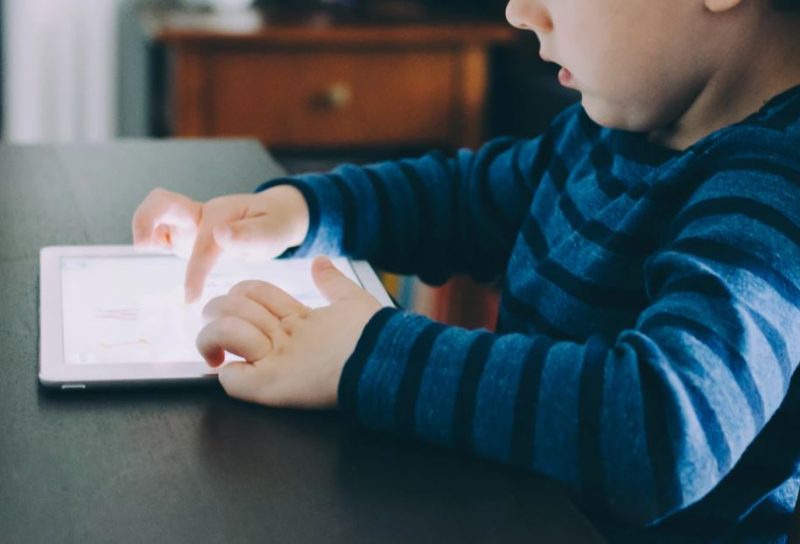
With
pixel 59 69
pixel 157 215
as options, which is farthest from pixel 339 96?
pixel 157 215

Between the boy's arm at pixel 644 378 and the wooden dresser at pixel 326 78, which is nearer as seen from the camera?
the boy's arm at pixel 644 378

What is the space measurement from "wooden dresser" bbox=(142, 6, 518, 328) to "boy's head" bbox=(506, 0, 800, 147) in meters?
1.17

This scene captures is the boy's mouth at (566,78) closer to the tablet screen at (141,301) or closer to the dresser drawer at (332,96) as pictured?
the tablet screen at (141,301)

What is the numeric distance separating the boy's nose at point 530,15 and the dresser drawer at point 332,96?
4.19 ft

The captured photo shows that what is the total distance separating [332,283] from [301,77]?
4.54 feet

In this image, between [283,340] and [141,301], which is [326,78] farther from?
[283,340]

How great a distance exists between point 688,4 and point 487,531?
32 cm

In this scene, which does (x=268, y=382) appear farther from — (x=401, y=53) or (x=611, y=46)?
(x=401, y=53)

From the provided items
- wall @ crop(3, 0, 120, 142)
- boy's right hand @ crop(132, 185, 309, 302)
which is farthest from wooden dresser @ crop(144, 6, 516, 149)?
boy's right hand @ crop(132, 185, 309, 302)

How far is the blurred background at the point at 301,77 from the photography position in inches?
74.9

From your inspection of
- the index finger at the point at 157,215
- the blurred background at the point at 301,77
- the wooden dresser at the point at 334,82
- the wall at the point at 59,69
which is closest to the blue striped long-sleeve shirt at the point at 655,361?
the index finger at the point at 157,215

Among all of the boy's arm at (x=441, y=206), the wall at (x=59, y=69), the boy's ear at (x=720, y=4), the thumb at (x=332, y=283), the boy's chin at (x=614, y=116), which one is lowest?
the wall at (x=59, y=69)

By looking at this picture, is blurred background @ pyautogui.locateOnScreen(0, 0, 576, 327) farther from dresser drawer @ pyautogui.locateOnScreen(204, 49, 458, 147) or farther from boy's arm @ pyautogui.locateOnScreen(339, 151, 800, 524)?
boy's arm @ pyautogui.locateOnScreen(339, 151, 800, 524)

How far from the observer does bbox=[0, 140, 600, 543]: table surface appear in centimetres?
44
